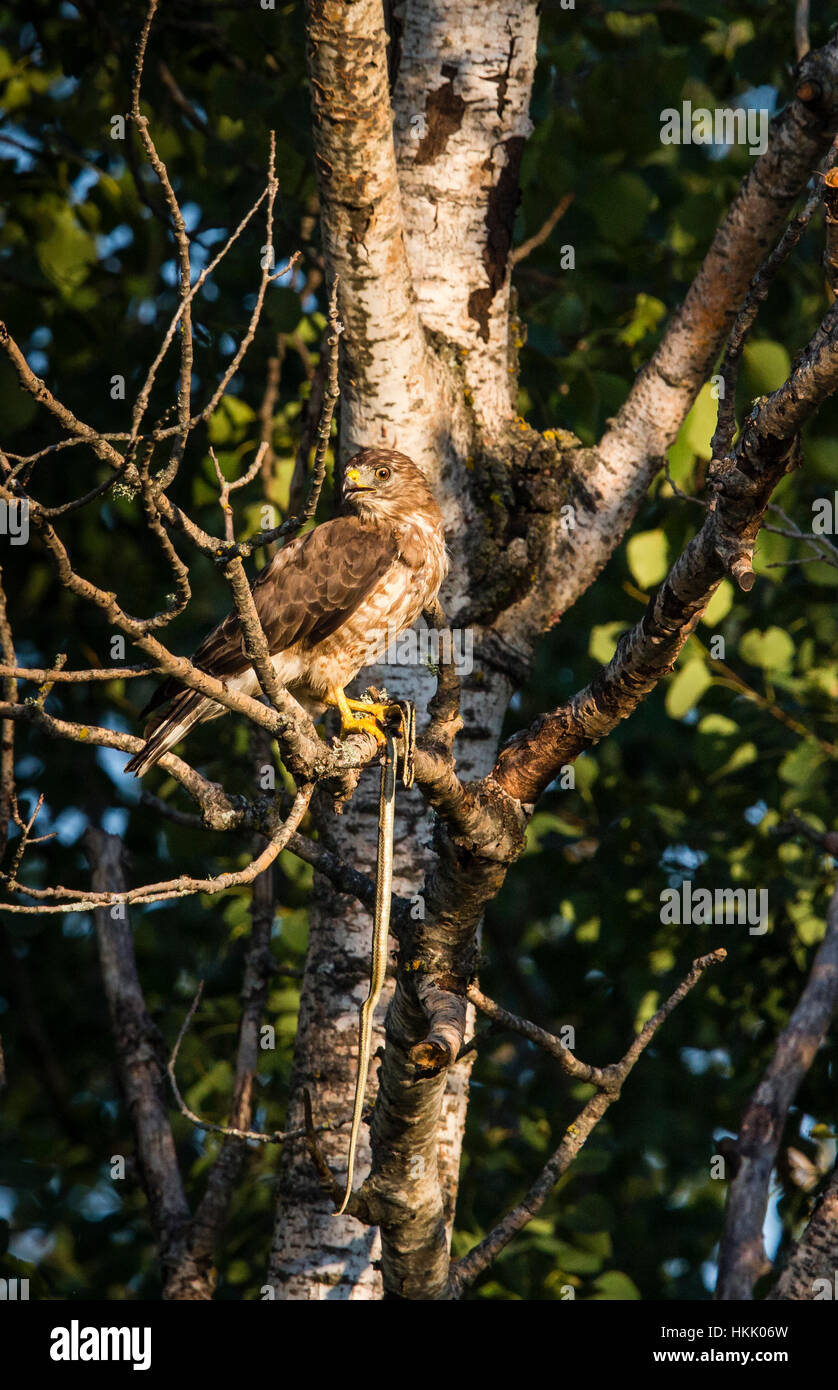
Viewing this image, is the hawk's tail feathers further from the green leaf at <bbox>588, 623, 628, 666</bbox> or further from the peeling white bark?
the green leaf at <bbox>588, 623, 628, 666</bbox>

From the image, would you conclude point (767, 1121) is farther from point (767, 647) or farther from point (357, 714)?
point (767, 647)

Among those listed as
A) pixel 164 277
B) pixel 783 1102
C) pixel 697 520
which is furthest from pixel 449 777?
pixel 164 277

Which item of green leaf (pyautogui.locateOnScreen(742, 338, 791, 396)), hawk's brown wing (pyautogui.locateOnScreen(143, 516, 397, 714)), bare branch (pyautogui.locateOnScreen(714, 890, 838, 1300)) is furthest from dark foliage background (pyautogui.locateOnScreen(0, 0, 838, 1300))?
hawk's brown wing (pyautogui.locateOnScreen(143, 516, 397, 714))

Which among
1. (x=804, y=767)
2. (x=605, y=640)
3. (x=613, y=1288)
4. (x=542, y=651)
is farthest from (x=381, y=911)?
(x=542, y=651)

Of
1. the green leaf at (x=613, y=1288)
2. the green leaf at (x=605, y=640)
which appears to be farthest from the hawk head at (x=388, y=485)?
the green leaf at (x=613, y=1288)

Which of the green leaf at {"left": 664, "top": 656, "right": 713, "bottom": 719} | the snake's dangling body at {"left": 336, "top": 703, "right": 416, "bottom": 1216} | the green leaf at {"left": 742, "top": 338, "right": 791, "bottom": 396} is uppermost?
the green leaf at {"left": 742, "top": 338, "right": 791, "bottom": 396}

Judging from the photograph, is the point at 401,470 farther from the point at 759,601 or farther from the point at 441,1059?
the point at 759,601

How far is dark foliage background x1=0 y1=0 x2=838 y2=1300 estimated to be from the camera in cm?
510

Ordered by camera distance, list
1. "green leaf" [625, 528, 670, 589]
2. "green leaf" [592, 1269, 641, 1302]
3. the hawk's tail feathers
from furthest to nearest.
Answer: "green leaf" [625, 528, 670, 589], "green leaf" [592, 1269, 641, 1302], the hawk's tail feathers

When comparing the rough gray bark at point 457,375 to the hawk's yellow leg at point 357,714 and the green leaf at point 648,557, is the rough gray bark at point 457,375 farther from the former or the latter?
the green leaf at point 648,557

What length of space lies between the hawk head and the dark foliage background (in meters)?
1.10

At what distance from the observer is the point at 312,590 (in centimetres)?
410

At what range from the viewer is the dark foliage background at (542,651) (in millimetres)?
5098

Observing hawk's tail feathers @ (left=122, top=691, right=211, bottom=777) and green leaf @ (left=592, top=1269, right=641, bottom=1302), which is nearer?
hawk's tail feathers @ (left=122, top=691, right=211, bottom=777)
